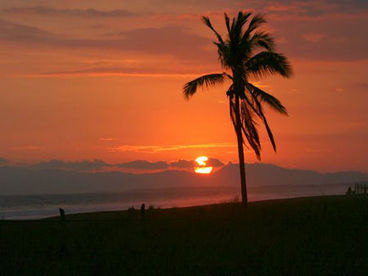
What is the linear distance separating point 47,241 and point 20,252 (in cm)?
218

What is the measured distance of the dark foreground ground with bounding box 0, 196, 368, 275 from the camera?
17.1 meters

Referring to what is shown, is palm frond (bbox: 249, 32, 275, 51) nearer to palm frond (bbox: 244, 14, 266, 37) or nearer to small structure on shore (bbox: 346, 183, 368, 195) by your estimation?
palm frond (bbox: 244, 14, 266, 37)

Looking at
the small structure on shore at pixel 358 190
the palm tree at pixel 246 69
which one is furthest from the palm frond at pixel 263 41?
the small structure on shore at pixel 358 190

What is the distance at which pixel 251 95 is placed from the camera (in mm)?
27859

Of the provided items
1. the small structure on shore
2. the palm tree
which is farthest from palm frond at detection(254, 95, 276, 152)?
the small structure on shore

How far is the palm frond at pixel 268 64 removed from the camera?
2748 centimetres

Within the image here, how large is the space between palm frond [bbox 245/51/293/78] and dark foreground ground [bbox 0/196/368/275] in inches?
299

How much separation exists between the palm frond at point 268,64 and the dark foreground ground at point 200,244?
7.60 metres

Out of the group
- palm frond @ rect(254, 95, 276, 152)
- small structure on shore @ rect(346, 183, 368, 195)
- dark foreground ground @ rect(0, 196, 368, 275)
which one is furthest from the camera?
small structure on shore @ rect(346, 183, 368, 195)

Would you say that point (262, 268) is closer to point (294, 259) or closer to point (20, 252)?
point (294, 259)

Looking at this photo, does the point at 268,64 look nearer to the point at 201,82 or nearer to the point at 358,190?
the point at 201,82

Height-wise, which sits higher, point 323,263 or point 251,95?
point 251,95

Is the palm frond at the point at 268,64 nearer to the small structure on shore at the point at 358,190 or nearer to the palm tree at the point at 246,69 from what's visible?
the palm tree at the point at 246,69

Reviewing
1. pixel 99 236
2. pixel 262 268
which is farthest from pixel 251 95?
pixel 262 268
